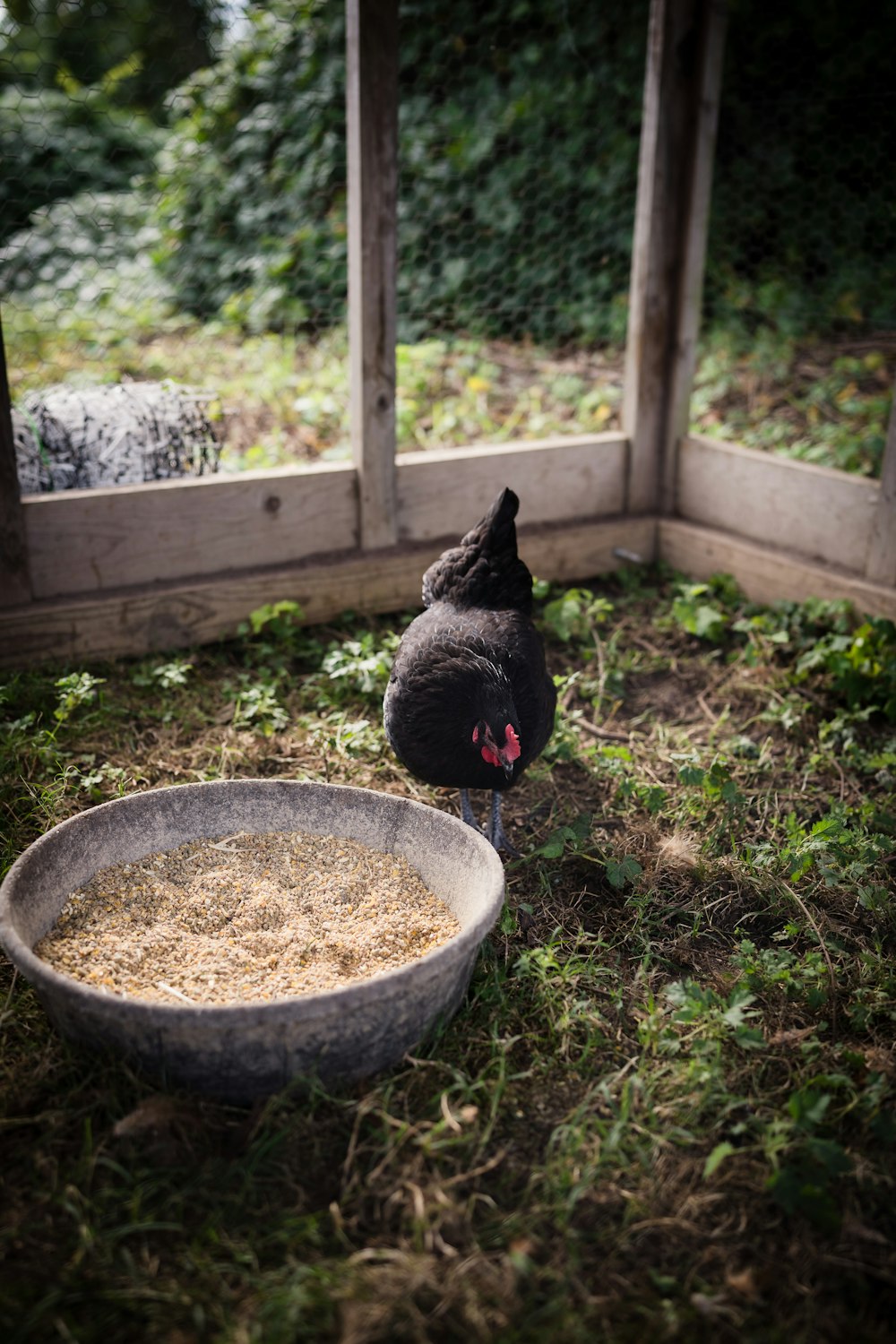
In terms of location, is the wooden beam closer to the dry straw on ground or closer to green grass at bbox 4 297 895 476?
green grass at bbox 4 297 895 476

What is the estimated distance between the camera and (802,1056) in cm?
205

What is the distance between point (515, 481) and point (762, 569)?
109 cm

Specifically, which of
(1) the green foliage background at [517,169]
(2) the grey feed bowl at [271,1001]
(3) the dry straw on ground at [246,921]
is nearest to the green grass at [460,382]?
(1) the green foliage background at [517,169]

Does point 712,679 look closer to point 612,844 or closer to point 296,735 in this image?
point 612,844

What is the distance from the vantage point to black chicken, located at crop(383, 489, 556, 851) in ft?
8.10

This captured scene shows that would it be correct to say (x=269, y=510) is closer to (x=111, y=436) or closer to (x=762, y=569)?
(x=111, y=436)

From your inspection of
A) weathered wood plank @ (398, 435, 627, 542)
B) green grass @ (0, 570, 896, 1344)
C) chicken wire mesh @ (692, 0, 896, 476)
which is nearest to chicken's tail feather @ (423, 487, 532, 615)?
green grass @ (0, 570, 896, 1344)

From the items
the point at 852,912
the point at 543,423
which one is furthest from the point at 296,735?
the point at 543,423

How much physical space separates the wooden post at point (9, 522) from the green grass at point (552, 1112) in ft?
1.03

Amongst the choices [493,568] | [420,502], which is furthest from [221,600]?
[493,568]

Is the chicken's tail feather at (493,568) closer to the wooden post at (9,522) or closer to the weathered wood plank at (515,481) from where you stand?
the weathered wood plank at (515,481)

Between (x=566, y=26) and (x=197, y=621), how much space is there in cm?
309

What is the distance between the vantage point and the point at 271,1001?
1776 millimetres

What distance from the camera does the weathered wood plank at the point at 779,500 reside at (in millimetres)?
3902
